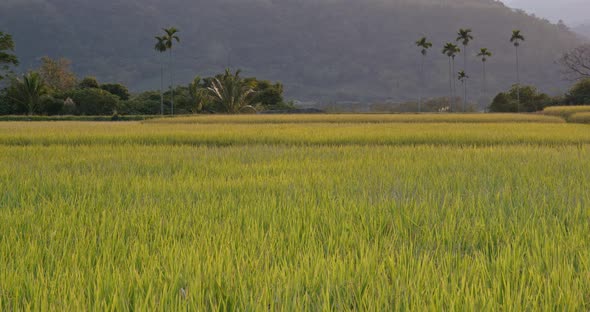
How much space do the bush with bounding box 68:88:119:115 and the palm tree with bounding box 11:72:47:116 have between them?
4873 millimetres

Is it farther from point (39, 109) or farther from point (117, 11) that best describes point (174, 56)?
point (39, 109)

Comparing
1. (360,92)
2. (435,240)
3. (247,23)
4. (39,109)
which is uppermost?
(247,23)

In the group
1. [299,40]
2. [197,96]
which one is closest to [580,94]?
[197,96]

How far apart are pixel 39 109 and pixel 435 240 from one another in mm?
41139

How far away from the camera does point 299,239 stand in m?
2.22

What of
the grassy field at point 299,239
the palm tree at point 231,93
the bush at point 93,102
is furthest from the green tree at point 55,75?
the grassy field at point 299,239

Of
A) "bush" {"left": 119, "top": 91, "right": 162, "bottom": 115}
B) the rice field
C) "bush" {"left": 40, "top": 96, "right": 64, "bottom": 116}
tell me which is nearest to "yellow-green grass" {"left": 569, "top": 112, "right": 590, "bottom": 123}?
the rice field

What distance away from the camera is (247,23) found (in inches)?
7392

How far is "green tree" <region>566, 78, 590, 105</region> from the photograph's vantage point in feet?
131

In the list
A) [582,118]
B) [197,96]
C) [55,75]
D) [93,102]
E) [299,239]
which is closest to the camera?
[299,239]

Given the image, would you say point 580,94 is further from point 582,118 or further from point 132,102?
point 132,102

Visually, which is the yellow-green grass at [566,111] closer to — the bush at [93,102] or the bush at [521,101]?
the bush at [521,101]

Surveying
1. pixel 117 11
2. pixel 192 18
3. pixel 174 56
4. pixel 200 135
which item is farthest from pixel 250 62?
pixel 200 135

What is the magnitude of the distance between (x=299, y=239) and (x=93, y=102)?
44368 mm
